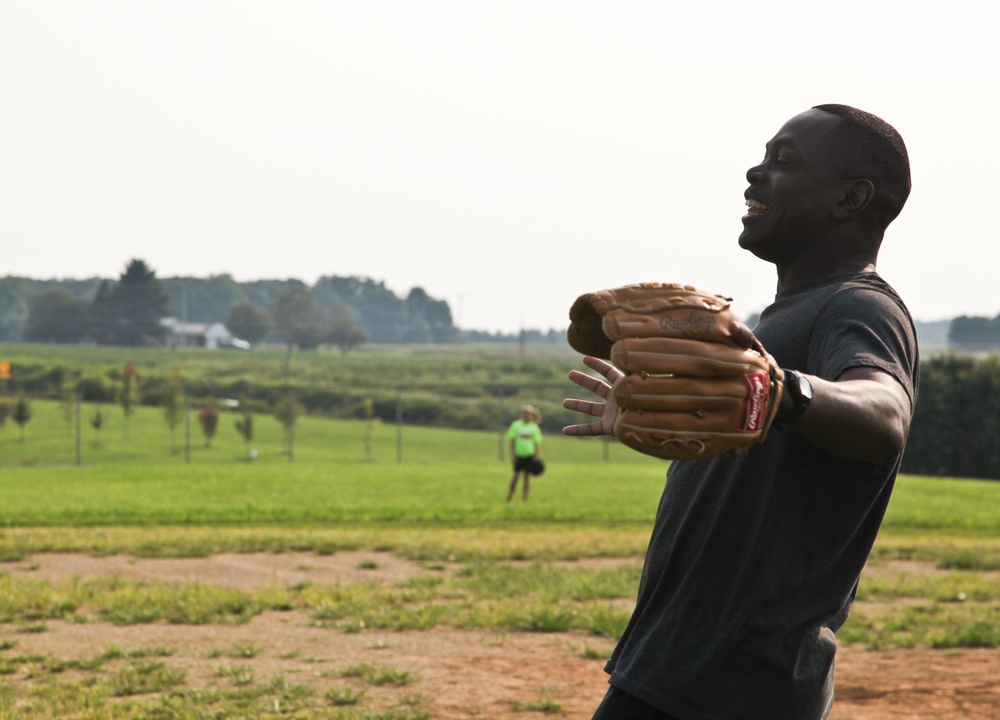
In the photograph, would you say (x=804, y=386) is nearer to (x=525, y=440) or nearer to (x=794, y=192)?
(x=794, y=192)

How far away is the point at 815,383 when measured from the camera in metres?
1.88

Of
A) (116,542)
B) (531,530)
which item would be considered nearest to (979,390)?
(531,530)

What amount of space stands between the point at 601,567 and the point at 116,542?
5.45 meters

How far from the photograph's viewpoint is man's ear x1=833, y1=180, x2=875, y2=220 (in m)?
2.46

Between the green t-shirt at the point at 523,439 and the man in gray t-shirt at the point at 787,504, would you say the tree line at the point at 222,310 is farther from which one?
the man in gray t-shirt at the point at 787,504

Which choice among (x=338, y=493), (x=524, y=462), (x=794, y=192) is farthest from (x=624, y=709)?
(x=338, y=493)

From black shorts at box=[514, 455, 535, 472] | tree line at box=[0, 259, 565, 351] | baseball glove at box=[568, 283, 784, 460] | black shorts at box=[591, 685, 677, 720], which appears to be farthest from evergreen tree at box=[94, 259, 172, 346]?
baseball glove at box=[568, 283, 784, 460]

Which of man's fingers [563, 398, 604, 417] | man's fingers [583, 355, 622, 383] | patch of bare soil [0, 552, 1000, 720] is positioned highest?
man's fingers [583, 355, 622, 383]

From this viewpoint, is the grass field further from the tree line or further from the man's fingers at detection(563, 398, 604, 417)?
the tree line

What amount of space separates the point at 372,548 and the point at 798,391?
10.7 m

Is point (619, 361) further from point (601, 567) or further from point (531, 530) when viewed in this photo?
point (531, 530)

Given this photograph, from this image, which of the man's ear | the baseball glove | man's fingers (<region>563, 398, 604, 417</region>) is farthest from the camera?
the man's ear

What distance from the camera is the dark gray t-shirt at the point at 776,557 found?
2.33 meters

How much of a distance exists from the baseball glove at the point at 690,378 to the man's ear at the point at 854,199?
0.75 metres
